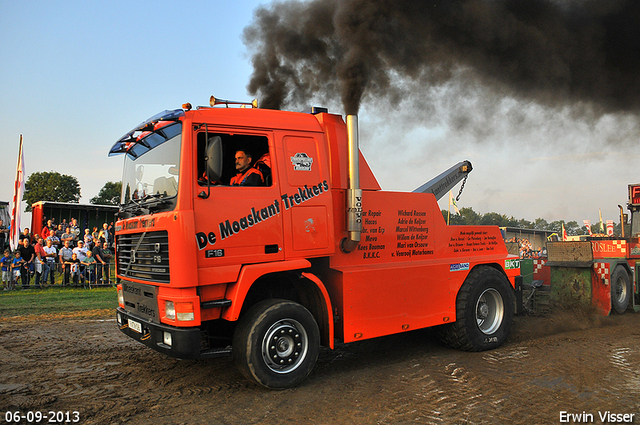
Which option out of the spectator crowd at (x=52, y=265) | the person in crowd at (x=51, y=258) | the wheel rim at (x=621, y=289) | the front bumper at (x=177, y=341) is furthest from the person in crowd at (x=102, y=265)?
the wheel rim at (x=621, y=289)

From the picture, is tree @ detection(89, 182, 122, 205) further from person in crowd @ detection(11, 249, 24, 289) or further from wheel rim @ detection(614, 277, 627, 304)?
wheel rim @ detection(614, 277, 627, 304)

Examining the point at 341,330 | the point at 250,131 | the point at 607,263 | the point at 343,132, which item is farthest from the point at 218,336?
the point at 607,263

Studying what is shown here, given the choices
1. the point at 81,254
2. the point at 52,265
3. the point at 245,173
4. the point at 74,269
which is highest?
the point at 245,173

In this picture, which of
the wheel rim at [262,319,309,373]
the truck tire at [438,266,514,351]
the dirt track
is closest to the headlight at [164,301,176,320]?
the dirt track

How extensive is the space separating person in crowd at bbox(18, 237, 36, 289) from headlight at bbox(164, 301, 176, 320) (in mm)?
11247

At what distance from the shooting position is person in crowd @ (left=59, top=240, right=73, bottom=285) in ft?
44.5

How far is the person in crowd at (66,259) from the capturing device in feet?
44.5

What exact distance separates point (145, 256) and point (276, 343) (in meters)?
1.66

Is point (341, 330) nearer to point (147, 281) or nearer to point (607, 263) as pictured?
point (147, 281)

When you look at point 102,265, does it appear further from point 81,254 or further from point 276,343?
point 276,343

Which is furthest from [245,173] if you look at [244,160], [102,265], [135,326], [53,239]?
[53,239]

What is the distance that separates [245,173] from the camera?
486 centimetres

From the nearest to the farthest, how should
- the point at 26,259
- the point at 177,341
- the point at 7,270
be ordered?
the point at 177,341, the point at 7,270, the point at 26,259

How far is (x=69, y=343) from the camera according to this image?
21.7 ft
